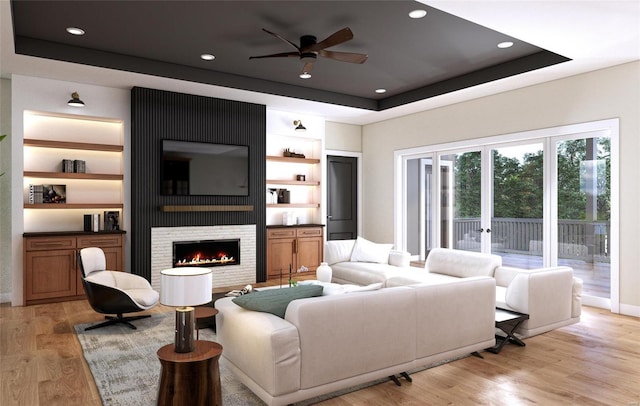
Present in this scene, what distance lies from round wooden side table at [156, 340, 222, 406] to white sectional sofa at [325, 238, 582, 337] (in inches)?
71.0

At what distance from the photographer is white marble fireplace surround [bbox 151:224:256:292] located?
591 cm

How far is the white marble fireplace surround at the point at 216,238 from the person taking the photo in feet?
19.4

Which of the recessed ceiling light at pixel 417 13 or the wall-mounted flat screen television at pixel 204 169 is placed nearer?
the recessed ceiling light at pixel 417 13

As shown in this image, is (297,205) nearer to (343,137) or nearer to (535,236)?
(343,137)

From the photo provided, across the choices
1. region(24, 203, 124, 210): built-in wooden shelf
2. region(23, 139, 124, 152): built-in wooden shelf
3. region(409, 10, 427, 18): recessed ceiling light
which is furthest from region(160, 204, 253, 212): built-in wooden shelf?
region(409, 10, 427, 18): recessed ceiling light

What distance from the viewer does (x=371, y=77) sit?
235 inches

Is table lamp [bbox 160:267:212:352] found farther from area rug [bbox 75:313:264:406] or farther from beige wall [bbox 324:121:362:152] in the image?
beige wall [bbox 324:121:362:152]

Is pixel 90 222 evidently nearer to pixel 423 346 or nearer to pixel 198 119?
pixel 198 119

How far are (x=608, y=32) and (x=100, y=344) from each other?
5371 mm

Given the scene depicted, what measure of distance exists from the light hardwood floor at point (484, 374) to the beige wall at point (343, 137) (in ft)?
16.6

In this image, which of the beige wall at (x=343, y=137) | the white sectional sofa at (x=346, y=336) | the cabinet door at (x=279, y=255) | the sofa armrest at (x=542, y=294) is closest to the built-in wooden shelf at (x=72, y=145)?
the cabinet door at (x=279, y=255)

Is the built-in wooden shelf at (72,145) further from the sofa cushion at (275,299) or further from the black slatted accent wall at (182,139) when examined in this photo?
the sofa cushion at (275,299)

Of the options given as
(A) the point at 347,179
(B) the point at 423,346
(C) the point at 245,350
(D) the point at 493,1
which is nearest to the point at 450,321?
(B) the point at 423,346

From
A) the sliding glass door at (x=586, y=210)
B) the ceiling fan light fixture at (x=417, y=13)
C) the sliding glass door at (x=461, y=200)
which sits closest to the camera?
the ceiling fan light fixture at (x=417, y=13)
